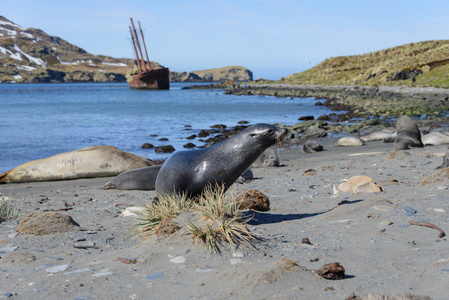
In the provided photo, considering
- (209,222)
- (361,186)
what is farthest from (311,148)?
(209,222)

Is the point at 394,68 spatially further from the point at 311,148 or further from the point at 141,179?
the point at 141,179

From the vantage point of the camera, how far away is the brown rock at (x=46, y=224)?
532 cm

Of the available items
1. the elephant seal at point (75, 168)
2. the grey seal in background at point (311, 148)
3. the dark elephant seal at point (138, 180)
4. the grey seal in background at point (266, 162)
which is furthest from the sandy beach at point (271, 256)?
the grey seal in background at point (311, 148)

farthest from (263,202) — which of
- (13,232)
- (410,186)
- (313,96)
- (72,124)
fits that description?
(313,96)

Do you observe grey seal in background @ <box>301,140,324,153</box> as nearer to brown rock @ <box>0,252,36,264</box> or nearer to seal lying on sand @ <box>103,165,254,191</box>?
seal lying on sand @ <box>103,165,254,191</box>

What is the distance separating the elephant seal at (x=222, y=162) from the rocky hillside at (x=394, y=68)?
132 feet

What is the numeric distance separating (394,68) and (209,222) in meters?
62.6

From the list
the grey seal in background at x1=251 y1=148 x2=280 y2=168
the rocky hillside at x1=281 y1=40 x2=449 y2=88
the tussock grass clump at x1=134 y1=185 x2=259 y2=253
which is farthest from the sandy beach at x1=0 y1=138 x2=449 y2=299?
the rocky hillside at x1=281 y1=40 x2=449 y2=88

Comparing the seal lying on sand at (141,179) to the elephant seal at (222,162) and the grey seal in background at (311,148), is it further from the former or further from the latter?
the grey seal in background at (311,148)

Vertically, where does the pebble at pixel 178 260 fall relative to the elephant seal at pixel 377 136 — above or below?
above

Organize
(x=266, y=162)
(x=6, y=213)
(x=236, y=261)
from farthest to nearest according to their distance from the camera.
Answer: (x=266, y=162)
(x=6, y=213)
(x=236, y=261)

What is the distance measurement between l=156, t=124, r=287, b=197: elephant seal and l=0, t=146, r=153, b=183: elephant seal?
18.5ft

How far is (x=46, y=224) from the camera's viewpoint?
539 centimetres

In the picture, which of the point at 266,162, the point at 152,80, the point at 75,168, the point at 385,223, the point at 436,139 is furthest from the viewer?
the point at 152,80
